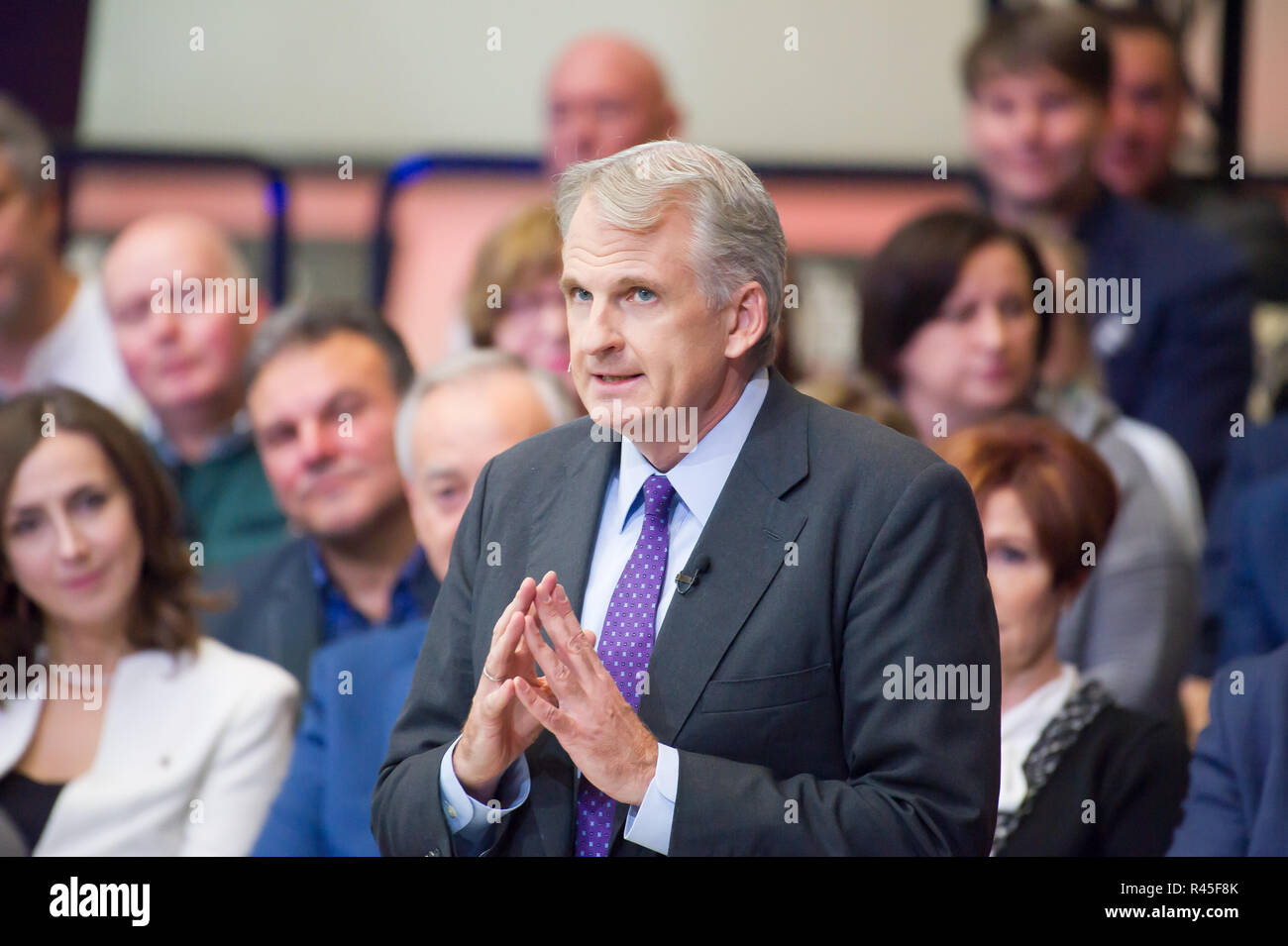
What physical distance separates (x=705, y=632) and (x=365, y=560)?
73.3 inches

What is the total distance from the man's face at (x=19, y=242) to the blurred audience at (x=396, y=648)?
5.47 ft

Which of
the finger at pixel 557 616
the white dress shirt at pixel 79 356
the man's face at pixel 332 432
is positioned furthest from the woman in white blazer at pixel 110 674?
the finger at pixel 557 616

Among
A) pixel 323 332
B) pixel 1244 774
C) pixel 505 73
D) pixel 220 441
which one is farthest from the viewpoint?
pixel 505 73

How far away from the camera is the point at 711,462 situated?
6.08 feet

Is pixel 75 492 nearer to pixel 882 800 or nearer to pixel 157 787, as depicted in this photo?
pixel 157 787

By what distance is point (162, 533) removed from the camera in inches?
126

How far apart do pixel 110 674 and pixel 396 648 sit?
63 cm

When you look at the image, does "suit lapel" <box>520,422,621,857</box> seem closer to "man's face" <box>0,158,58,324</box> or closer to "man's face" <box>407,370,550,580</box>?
"man's face" <box>407,370,550,580</box>

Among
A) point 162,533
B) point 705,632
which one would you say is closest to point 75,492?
point 162,533

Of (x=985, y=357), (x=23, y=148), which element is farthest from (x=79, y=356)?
(x=985, y=357)

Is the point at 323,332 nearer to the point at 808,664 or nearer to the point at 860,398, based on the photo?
the point at 860,398

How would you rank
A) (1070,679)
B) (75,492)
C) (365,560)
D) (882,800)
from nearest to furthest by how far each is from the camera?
(882,800) → (1070,679) → (75,492) → (365,560)

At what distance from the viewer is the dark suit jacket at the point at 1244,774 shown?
88.8 inches
